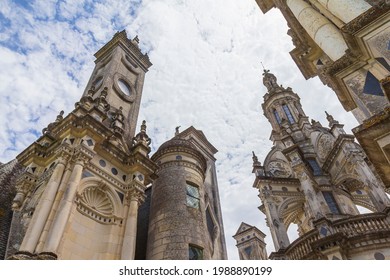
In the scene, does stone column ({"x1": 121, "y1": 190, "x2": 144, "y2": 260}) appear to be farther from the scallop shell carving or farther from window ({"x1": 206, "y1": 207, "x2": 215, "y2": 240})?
window ({"x1": 206, "y1": 207, "x2": 215, "y2": 240})

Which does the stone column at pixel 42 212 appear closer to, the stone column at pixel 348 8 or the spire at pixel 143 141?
the spire at pixel 143 141

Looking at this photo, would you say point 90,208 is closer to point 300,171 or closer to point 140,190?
point 140,190

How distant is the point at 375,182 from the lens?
2150 cm

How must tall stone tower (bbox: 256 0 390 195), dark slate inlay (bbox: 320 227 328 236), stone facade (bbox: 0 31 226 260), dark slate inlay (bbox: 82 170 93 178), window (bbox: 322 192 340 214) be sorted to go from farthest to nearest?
window (bbox: 322 192 340 214), dark slate inlay (bbox: 320 227 328 236), dark slate inlay (bbox: 82 170 93 178), stone facade (bbox: 0 31 226 260), tall stone tower (bbox: 256 0 390 195)

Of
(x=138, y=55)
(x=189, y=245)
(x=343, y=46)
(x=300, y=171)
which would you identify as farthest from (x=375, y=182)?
(x=138, y=55)

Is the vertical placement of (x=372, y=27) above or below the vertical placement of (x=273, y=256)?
below

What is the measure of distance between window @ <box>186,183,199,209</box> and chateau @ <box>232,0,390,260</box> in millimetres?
7574

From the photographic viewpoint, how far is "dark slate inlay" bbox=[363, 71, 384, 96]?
19.5 feet

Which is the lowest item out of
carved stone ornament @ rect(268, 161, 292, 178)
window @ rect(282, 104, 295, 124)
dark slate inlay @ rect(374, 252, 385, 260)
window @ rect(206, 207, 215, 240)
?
dark slate inlay @ rect(374, 252, 385, 260)

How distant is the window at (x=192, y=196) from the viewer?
1783cm

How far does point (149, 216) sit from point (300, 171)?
50.5 feet

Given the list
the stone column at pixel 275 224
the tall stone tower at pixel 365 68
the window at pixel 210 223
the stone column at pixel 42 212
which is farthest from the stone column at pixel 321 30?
the stone column at pixel 275 224

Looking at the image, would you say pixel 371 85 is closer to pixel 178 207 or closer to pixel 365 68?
pixel 365 68

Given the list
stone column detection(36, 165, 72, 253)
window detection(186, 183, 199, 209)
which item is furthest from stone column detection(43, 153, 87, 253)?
window detection(186, 183, 199, 209)
